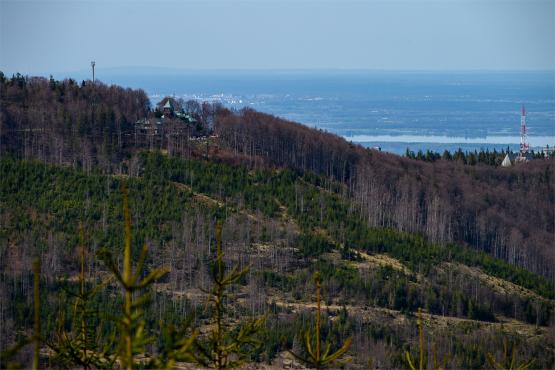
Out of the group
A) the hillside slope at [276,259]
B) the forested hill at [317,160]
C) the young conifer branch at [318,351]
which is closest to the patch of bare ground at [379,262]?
the hillside slope at [276,259]

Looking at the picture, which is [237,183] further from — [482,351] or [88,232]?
[482,351]

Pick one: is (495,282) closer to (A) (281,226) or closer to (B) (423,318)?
(B) (423,318)

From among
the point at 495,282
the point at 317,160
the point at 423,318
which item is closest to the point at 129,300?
the point at 423,318

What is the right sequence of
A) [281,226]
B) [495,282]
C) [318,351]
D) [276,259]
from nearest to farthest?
1. [318,351]
2. [276,259]
3. [495,282]
4. [281,226]

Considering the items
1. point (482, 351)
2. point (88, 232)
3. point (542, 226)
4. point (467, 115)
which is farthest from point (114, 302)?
point (467, 115)

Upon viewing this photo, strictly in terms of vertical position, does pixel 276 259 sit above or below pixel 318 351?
below

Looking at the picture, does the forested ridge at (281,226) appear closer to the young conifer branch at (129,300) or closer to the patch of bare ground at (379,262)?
the patch of bare ground at (379,262)

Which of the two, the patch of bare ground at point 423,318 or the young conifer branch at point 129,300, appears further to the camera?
the patch of bare ground at point 423,318
